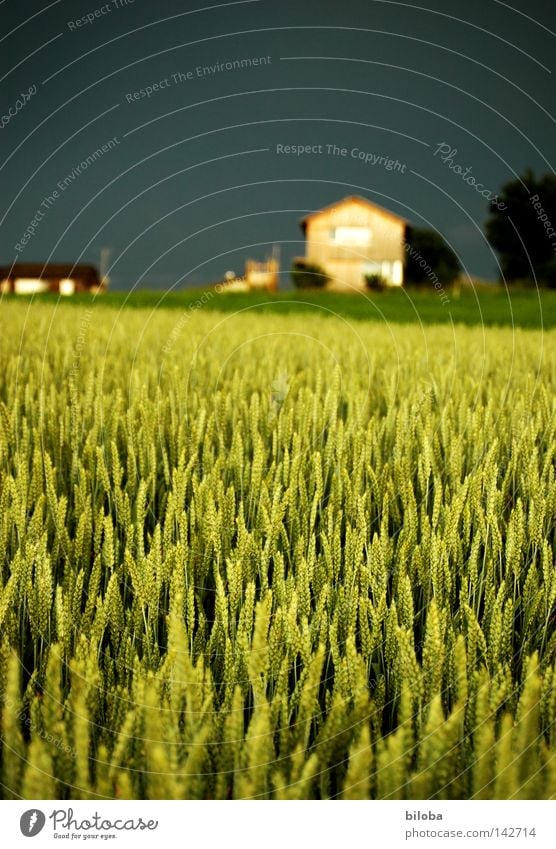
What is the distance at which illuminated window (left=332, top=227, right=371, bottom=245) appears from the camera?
5372mm

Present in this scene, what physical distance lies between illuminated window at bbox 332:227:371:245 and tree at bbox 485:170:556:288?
95cm

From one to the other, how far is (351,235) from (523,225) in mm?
1943

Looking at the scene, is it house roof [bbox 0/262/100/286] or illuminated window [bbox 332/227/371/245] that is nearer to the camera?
illuminated window [bbox 332/227/371/245]

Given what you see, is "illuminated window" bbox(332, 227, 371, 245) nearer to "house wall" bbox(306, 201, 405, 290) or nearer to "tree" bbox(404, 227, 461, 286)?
"house wall" bbox(306, 201, 405, 290)

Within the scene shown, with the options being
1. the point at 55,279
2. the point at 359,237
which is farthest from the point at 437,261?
the point at 55,279

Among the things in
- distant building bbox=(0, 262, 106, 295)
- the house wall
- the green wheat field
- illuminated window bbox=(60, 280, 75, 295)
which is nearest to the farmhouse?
the house wall

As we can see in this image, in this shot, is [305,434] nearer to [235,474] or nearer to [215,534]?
[235,474]

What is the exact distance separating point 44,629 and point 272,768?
1.10 feet

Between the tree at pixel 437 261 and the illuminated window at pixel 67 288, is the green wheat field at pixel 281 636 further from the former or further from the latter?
the illuminated window at pixel 67 288

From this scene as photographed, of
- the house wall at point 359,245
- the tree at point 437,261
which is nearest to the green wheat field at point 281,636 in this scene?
the house wall at point 359,245

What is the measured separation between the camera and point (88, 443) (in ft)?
4.38

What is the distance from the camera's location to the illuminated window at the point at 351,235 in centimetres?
537

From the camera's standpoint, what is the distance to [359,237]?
18.7 feet
